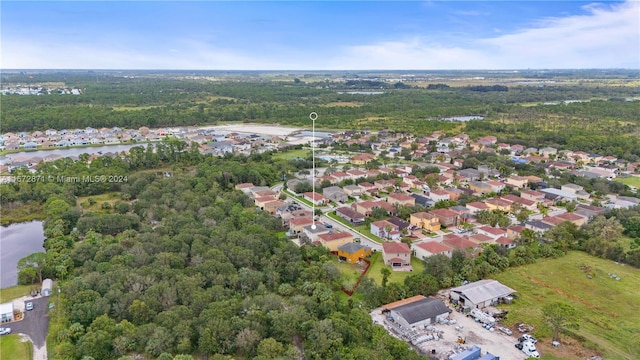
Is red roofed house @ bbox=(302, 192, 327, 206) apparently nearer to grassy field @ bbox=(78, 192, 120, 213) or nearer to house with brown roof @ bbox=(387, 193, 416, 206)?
house with brown roof @ bbox=(387, 193, 416, 206)

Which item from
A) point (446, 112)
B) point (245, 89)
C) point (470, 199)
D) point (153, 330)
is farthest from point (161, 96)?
point (153, 330)

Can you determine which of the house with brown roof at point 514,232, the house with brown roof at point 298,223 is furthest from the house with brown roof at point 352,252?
the house with brown roof at point 514,232

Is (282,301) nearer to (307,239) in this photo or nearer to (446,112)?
(307,239)

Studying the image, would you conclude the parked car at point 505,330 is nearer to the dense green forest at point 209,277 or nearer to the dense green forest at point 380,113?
the dense green forest at point 209,277

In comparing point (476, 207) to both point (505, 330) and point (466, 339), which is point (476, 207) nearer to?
point (505, 330)

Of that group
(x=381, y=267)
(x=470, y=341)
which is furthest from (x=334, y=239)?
(x=470, y=341)

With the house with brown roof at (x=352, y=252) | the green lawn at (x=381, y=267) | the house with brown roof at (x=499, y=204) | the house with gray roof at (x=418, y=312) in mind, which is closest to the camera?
the house with gray roof at (x=418, y=312)
